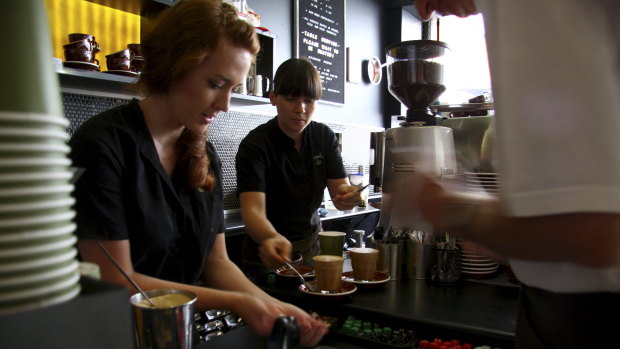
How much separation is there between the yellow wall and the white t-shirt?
2.57m

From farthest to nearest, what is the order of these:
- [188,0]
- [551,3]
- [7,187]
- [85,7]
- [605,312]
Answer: [85,7]
[188,0]
[605,312]
[551,3]
[7,187]

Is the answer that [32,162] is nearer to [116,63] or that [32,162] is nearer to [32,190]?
[32,190]

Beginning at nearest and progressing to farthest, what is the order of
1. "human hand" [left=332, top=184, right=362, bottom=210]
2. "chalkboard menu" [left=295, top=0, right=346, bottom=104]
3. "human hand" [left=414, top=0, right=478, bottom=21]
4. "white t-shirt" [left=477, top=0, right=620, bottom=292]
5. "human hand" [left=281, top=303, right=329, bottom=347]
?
"white t-shirt" [left=477, top=0, right=620, bottom=292] → "human hand" [left=414, top=0, right=478, bottom=21] → "human hand" [left=281, top=303, right=329, bottom=347] → "human hand" [left=332, top=184, right=362, bottom=210] → "chalkboard menu" [left=295, top=0, right=346, bottom=104]

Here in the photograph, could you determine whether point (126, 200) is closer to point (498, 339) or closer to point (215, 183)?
point (215, 183)

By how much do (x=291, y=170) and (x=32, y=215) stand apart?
204 centimetres

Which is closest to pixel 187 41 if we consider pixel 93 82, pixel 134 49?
pixel 134 49

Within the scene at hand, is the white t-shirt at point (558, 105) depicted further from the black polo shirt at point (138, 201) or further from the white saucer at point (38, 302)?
the black polo shirt at point (138, 201)

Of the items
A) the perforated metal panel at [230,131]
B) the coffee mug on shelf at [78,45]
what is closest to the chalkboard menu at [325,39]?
the perforated metal panel at [230,131]

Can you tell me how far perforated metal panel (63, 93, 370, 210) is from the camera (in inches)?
103

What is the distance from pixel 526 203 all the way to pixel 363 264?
3.66 feet

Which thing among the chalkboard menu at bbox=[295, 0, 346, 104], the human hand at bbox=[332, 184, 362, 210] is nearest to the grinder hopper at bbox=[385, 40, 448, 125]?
the human hand at bbox=[332, 184, 362, 210]

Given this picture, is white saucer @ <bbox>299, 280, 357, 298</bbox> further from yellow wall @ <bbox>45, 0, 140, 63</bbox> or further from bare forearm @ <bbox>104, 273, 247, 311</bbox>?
yellow wall @ <bbox>45, 0, 140, 63</bbox>

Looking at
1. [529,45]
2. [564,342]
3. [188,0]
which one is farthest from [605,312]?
[188,0]

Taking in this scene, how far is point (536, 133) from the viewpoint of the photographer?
612 mm
